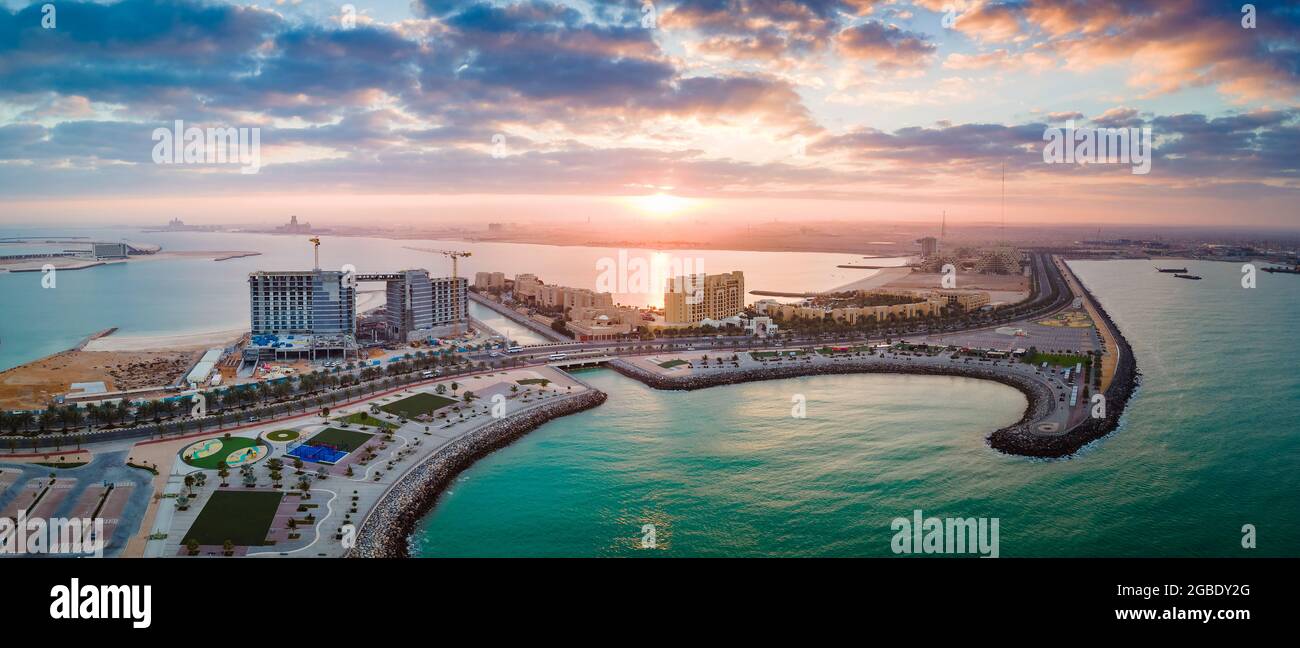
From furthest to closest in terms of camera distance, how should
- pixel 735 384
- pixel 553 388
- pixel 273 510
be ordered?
1. pixel 735 384
2. pixel 553 388
3. pixel 273 510

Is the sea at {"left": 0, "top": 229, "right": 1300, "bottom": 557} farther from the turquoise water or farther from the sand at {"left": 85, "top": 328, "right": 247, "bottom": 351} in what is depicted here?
the sand at {"left": 85, "top": 328, "right": 247, "bottom": 351}

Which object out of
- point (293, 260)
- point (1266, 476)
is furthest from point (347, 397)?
point (293, 260)

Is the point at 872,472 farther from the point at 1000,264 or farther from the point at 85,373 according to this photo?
the point at 1000,264

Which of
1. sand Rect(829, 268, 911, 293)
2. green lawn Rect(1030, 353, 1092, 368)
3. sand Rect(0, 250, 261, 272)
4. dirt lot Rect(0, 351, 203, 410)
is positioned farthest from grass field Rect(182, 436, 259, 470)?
sand Rect(0, 250, 261, 272)

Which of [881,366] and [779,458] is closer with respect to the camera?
[779,458]

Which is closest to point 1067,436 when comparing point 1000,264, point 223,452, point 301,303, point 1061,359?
point 1061,359

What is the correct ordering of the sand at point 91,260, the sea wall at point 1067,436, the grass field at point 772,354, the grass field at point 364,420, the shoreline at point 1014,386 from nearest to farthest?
the sea wall at point 1067,436 → the shoreline at point 1014,386 → the grass field at point 364,420 → the grass field at point 772,354 → the sand at point 91,260

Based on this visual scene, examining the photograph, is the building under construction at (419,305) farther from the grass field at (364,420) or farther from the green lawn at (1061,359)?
the green lawn at (1061,359)

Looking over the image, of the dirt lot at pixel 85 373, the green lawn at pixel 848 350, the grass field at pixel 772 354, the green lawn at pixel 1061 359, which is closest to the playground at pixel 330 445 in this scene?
the dirt lot at pixel 85 373
